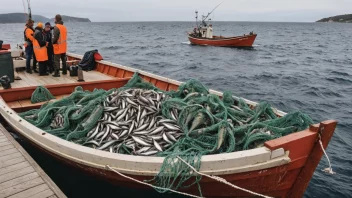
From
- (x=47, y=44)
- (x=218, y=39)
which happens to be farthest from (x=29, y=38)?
(x=218, y=39)

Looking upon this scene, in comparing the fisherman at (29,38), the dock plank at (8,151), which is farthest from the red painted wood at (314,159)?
the fisherman at (29,38)

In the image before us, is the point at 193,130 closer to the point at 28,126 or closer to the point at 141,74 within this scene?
the point at 28,126

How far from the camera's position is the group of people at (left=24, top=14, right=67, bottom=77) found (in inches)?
351

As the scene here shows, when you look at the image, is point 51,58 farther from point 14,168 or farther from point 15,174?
point 15,174

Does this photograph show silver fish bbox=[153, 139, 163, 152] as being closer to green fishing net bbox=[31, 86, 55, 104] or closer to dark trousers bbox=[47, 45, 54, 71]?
green fishing net bbox=[31, 86, 55, 104]

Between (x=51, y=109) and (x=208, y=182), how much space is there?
402cm

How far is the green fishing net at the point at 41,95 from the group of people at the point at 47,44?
2.31 metres

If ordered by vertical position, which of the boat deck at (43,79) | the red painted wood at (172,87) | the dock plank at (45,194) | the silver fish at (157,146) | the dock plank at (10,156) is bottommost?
the dock plank at (45,194)

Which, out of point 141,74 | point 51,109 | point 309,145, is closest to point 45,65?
point 141,74

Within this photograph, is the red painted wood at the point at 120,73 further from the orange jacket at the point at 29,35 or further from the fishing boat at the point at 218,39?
the fishing boat at the point at 218,39

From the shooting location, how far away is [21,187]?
382 cm

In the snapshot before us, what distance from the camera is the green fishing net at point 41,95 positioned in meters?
7.26

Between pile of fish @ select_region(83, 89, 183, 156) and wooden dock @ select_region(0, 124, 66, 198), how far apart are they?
1.06m

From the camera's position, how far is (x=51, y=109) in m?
6.11
